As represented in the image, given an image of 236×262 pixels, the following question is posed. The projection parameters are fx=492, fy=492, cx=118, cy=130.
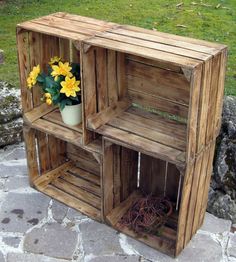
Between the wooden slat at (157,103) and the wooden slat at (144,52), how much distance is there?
59 cm

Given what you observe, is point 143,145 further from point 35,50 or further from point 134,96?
point 35,50

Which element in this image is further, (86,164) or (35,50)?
(86,164)

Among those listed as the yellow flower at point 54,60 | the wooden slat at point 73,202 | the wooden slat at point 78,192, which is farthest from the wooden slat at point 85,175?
the yellow flower at point 54,60

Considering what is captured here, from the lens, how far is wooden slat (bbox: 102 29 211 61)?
2.91 metres

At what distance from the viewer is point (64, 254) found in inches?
139

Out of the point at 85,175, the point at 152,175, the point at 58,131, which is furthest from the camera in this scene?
the point at 85,175

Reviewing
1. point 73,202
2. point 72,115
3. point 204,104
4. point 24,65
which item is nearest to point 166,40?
point 204,104

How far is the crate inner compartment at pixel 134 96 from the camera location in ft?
11.0

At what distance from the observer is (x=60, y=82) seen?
141 inches

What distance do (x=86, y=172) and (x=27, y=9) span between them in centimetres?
449

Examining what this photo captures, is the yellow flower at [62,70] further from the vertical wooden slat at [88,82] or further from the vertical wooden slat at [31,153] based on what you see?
the vertical wooden slat at [31,153]

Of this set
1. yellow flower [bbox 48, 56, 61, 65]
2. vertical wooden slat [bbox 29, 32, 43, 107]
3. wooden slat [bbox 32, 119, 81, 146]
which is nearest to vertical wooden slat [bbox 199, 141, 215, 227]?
wooden slat [bbox 32, 119, 81, 146]

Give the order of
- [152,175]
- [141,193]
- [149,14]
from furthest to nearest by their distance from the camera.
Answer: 1. [149,14]
2. [141,193]
3. [152,175]

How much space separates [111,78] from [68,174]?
4.11ft
